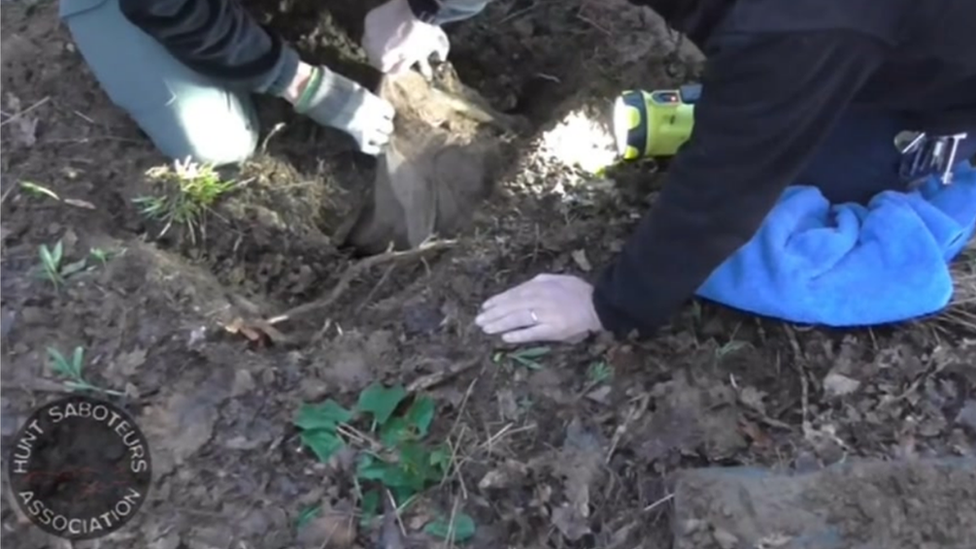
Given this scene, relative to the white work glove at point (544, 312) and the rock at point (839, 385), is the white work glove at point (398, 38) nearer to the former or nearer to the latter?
the white work glove at point (544, 312)

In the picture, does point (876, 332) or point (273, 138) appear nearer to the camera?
point (876, 332)

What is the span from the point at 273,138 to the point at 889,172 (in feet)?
3.82

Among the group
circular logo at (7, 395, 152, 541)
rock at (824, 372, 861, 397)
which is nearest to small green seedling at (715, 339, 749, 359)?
rock at (824, 372, 861, 397)

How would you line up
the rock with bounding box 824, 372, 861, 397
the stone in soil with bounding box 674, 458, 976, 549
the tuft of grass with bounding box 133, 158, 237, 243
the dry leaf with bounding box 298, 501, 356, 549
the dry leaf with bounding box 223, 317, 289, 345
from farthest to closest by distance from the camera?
the tuft of grass with bounding box 133, 158, 237, 243 → the dry leaf with bounding box 223, 317, 289, 345 → the rock with bounding box 824, 372, 861, 397 → the dry leaf with bounding box 298, 501, 356, 549 → the stone in soil with bounding box 674, 458, 976, 549

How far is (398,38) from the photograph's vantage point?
2424 millimetres

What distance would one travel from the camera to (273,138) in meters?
2.52

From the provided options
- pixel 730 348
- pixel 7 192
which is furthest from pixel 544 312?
pixel 7 192

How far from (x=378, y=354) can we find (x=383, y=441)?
0.54 ft

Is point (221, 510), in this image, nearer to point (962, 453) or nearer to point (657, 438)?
point (657, 438)

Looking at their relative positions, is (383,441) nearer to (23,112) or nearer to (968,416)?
(968,416)

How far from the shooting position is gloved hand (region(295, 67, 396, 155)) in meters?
2.41

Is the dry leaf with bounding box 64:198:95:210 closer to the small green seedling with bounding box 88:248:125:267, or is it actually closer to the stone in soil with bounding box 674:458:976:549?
the small green seedling with bounding box 88:248:125:267

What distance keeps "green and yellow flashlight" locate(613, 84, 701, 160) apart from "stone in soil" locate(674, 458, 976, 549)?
704 millimetres

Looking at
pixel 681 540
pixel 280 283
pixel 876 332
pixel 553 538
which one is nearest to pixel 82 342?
pixel 280 283
